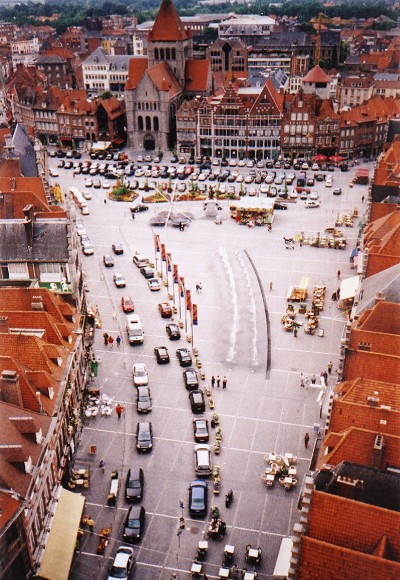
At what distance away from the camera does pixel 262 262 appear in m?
105

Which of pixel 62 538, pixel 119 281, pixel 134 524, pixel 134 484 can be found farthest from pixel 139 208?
pixel 62 538

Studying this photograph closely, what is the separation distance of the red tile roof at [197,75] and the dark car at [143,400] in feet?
413

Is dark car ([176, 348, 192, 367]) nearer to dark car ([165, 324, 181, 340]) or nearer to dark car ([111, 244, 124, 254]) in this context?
dark car ([165, 324, 181, 340])

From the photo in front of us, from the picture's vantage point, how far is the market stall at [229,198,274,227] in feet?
400

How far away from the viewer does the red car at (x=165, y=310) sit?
88312 millimetres

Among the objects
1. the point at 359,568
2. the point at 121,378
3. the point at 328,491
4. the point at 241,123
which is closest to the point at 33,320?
the point at 121,378

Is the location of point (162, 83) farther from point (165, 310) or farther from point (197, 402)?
point (197, 402)

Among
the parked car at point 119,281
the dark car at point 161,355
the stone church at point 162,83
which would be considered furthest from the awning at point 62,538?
the stone church at point 162,83

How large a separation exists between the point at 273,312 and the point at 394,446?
44.2 m

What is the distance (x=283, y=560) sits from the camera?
4941cm

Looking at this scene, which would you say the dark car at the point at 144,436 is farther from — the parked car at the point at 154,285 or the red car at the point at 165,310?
the parked car at the point at 154,285

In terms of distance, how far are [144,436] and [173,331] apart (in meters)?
20.9

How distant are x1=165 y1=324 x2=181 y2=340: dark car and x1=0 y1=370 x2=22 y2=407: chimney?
3131 cm

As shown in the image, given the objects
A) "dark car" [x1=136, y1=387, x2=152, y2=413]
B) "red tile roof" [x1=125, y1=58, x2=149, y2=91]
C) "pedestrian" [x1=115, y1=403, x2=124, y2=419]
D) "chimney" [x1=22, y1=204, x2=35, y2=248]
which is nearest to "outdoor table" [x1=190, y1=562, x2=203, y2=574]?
"dark car" [x1=136, y1=387, x2=152, y2=413]
